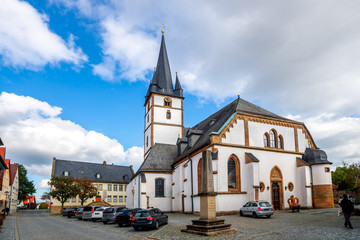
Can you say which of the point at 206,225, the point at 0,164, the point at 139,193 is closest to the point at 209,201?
the point at 206,225

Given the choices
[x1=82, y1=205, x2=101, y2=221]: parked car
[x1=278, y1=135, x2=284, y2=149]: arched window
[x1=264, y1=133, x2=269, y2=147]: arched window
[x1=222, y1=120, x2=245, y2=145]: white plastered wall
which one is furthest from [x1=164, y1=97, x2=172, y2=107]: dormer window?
[x1=82, y1=205, x2=101, y2=221]: parked car

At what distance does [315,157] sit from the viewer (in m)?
30.3

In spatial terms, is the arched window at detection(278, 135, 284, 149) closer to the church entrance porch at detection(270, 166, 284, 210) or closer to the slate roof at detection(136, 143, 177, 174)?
the church entrance porch at detection(270, 166, 284, 210)

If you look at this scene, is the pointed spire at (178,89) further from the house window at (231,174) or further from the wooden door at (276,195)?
the wooden door at (276,195)

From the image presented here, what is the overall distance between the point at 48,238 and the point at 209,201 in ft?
28.4

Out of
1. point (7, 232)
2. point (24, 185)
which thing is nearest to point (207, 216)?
point (7, 232)

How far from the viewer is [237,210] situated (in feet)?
85.9

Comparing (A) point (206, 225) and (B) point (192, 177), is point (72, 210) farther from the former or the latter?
(A) point (206, 225)

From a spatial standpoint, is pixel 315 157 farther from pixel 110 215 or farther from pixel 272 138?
pixel 110 215

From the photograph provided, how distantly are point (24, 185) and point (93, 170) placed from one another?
86.6ft

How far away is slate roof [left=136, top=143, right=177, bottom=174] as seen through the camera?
3694cm

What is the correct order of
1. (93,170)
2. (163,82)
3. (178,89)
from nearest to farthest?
(163,82), (178,89), (93,170)

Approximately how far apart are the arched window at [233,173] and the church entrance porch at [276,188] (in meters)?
4.08

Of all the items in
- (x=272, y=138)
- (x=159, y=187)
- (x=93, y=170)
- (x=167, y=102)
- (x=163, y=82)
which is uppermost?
(x=163, y=82)
